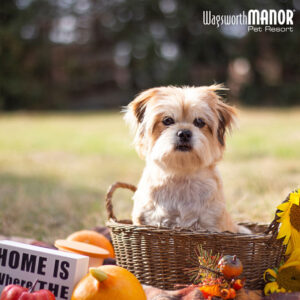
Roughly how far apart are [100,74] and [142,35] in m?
2.49

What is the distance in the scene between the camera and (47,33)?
17.2 meters

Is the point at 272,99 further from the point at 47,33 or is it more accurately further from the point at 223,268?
the point at 223,268

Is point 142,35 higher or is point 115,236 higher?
point 142,35

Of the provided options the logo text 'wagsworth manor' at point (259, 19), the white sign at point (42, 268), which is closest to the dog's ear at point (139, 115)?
the white sign at point (42, 268)

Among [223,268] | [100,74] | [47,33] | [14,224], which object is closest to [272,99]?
[100,74]

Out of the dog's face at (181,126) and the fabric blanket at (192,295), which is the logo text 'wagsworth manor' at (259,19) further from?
the fabric blanket at (192,295)

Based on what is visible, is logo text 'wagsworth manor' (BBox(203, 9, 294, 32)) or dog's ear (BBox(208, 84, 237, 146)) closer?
dog's ear (BBox(208, 84, 237, 146))

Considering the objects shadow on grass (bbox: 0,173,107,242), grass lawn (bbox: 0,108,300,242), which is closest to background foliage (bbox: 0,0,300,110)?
grass lawn (bbox: 0,108,300,242)

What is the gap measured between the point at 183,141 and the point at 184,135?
0.04 meters

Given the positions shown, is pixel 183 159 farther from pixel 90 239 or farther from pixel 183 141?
pixel 90 239

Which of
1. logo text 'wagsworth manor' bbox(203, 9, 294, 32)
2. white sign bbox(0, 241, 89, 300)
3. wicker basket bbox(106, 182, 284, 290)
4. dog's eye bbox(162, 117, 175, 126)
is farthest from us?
logo text 'wagsworth manor' bbox(203, 9, 294, 32)

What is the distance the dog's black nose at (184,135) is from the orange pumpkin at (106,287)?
0.96m

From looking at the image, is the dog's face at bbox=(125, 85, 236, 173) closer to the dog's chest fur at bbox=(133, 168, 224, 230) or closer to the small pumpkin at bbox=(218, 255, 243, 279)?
the dog's chest fur at bbox=(133, 168, 224, 230)

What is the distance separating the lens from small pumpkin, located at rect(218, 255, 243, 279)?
234 centimetres
